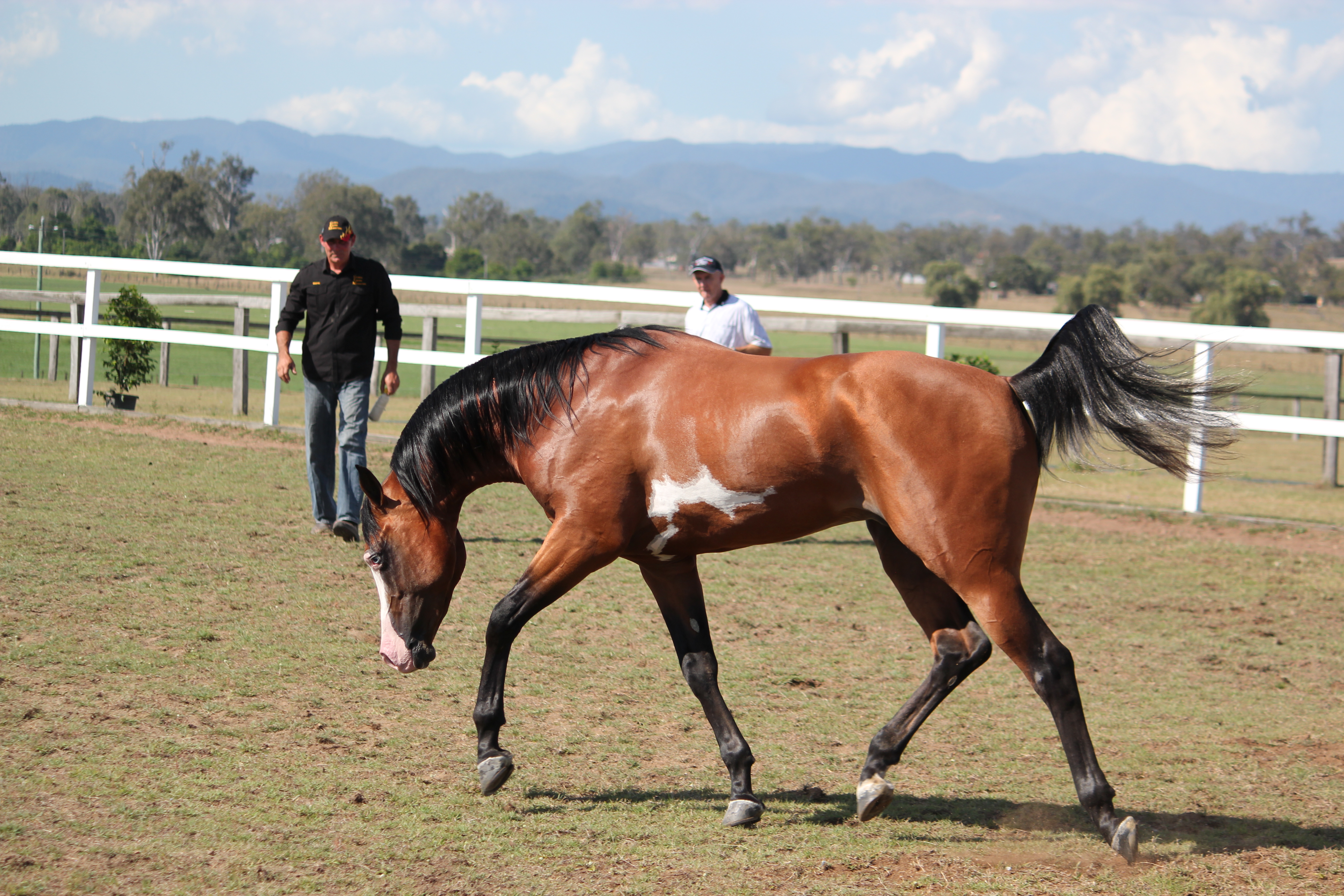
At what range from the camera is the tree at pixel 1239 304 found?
69.7 m

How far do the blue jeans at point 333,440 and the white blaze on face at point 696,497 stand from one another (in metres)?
3.59

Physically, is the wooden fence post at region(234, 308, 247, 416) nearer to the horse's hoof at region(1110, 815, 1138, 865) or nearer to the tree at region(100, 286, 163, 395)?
the tree at region(100, 286, 163, 395)

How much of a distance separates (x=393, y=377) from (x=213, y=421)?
5528 millimetres

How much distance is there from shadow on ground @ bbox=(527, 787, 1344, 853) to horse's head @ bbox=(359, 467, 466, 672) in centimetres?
69

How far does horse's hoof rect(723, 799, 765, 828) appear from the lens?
365cm

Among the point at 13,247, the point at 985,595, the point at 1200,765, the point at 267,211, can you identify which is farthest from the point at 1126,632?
the point at 267,211

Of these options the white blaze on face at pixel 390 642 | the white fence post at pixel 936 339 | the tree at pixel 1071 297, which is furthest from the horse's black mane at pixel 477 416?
the tree at pixel 1071 297

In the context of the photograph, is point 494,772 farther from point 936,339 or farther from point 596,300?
point 596,300

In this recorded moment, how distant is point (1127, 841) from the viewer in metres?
3.40

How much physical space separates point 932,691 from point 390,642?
6.30 ft

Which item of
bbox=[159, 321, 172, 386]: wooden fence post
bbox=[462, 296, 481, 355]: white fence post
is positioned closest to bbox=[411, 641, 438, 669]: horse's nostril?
bbox=[462, 296, 481, 355]: white fence post

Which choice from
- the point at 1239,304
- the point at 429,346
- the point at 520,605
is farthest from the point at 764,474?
the point at 1239,304

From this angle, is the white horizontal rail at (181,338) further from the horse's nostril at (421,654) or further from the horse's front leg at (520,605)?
the horse's front leg at (520,605)

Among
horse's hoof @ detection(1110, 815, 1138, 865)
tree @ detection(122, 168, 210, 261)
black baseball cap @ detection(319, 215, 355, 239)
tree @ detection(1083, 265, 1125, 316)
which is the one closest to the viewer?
horse's hoof @ detection(1110, 815, 1138, 865)
